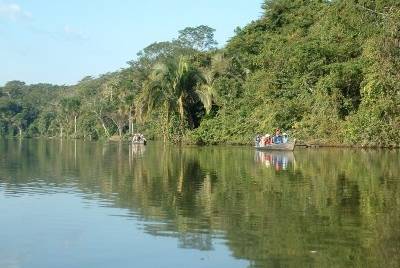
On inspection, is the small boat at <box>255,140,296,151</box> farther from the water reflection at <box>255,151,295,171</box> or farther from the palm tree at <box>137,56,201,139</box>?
the palm tree at <box>137,56,201,139</box>

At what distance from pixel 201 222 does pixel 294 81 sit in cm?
3306

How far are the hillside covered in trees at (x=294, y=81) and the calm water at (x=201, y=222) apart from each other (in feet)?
60.9

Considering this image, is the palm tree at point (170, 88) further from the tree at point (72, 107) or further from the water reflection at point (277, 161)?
the tree at point (72, 107)

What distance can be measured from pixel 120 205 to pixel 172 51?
63858 millimetres

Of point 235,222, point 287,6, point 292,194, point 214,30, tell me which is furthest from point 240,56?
point 235,222

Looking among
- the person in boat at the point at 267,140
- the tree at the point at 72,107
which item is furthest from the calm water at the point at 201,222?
the tree at the point at 72,107

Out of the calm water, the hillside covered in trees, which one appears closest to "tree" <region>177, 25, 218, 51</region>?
the hillside covered in trees

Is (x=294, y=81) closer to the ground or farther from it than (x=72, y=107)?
closer to the ground

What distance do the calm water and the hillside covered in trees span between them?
731 inches

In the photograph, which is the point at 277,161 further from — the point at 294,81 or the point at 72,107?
the point at 72,107

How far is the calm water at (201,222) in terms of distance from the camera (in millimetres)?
6570

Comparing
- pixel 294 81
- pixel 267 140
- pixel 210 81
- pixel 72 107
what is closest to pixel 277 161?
pixel 267 140

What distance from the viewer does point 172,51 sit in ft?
241

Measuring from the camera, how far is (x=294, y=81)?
134 ft
